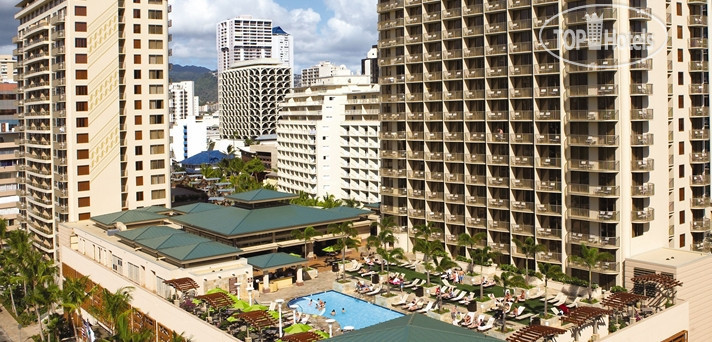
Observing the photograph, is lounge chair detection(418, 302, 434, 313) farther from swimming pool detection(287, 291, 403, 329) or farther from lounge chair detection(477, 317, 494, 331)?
lounge chair detection(477, 317, 494, 331)

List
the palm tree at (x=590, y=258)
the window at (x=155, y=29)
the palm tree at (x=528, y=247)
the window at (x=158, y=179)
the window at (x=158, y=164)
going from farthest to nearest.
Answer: the window at (x=158, y=179), the window at (x=158, y=164), the window at (x=155, y=29), the palm tree at (x=528, y=247), the palm tree at (x=590, y=258)

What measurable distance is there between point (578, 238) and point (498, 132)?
12438 mm

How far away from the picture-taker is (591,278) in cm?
5712

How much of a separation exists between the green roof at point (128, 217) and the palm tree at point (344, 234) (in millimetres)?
17664

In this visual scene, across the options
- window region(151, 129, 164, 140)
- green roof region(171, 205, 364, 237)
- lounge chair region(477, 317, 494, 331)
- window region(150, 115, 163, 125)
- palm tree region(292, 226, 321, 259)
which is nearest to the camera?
lounge chair region(477, 317, 494, 331)

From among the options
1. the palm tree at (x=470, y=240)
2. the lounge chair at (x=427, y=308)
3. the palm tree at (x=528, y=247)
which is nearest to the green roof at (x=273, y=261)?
the lounge chair at (x=427, y=308)

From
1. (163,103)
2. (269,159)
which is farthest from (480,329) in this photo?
(269,159)

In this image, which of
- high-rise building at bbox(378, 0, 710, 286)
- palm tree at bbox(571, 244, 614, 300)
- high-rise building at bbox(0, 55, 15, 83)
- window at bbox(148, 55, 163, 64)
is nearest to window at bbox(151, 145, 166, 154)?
window at bbox(148, 55, 163, 64)

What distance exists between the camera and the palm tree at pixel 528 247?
2293 inches

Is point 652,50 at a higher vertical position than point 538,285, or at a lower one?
higher

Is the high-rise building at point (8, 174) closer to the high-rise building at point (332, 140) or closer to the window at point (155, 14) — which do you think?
the window at point (155, 14)

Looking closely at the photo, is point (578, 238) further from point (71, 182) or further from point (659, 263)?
point (71, 182)

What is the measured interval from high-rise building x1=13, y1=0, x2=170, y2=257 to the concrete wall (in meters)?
14.3

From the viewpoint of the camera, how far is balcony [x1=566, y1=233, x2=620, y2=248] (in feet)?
183
